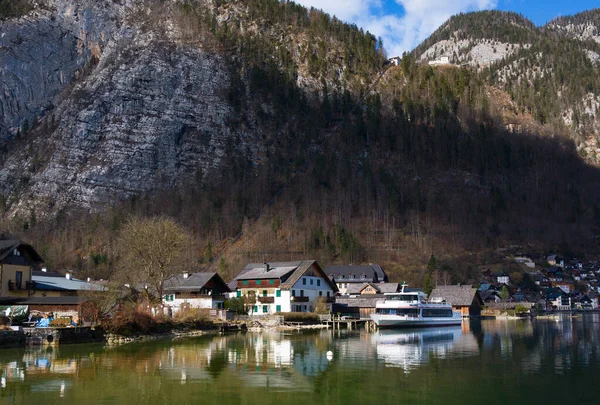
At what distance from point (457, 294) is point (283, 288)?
33.2m

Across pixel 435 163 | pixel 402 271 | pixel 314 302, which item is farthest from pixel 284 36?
pixel 314 302

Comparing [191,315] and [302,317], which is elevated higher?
[191,315]

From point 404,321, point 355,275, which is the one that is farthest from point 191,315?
point 355,275

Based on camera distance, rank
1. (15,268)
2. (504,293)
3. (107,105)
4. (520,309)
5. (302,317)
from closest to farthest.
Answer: (15,268), (302,317), (520,309), (504,293), (107,105)

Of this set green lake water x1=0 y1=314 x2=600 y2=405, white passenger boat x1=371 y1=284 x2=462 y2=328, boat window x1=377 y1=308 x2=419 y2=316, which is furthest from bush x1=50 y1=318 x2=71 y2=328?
boat window x1=377 y1=308 x2=419 y2=316

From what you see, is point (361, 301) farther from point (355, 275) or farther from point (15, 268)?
point (15, 268)

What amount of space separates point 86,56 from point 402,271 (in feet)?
340

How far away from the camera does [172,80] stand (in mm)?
147250

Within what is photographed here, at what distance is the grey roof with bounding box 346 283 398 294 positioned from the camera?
90.8m

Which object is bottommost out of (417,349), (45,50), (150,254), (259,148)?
(417,349)

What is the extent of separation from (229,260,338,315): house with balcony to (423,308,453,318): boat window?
1301 cm

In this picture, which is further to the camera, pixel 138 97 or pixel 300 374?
pixel 138 97

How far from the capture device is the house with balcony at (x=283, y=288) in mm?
73125

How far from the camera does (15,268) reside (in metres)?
54.2
